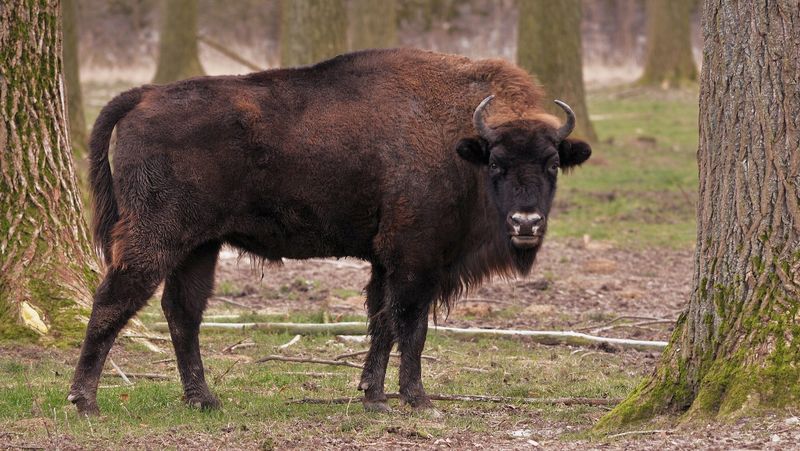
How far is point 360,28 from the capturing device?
21.5 meters

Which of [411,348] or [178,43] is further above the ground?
[178,43]

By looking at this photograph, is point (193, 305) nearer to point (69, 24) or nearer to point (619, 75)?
point (69, 24)

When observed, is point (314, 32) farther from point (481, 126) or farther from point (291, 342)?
point (481, 126)

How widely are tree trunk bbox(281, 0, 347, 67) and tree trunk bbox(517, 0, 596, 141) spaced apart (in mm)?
4134

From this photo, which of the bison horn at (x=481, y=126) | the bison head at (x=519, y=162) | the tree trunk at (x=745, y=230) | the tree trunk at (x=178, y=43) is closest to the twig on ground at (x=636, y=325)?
the bison head at (x=519, y=162)

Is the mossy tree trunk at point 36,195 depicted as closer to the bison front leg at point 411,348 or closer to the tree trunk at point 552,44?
the bison front leg at point 411,348

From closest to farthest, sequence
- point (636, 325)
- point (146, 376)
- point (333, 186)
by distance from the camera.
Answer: point (333, 186) → point (146, 376) → point (636, 325)

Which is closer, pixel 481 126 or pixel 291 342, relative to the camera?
pixel 481 126

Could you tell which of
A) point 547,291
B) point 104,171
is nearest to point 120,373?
point 104,171

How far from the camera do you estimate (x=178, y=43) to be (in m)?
22.4

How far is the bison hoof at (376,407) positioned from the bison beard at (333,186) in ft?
0.04

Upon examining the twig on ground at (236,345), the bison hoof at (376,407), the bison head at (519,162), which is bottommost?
the twig on ground at (236,345)

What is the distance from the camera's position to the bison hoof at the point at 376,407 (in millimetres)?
7047

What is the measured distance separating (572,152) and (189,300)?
2.70 metres
